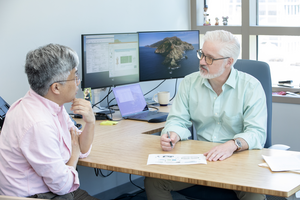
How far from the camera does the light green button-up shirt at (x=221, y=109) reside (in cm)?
207

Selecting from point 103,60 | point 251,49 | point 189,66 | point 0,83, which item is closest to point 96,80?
point 103,60

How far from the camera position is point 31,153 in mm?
1481

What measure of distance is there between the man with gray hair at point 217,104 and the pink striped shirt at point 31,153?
2.01ft

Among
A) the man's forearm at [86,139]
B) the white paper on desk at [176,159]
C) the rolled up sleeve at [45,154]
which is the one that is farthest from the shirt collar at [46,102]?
the white paper on desk at [176,159]

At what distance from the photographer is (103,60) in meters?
2.72

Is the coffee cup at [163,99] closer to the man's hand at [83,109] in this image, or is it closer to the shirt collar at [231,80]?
the shirt collar at [231,80]

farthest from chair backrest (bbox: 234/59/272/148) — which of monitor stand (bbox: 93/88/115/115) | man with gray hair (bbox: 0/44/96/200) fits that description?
man with gray hair (bbox: 0/44/96/200)

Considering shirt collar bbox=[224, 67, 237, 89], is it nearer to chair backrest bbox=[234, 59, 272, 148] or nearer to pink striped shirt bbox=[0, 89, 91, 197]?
chair backrest bbox=[234, 59, 272, 148]

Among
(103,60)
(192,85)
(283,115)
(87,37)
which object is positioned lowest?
(283,115)

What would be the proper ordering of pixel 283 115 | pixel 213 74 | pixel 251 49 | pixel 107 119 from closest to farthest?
pixel 213 74, pixel 107 119, pixel 283 115, pixel 251 49

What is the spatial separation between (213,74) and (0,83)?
4.76 ft

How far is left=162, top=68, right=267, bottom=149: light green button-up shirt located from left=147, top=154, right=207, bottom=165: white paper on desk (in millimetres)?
269

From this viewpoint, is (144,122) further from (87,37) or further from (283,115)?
(283,115)

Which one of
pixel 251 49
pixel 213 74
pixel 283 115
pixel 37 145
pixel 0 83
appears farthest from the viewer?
pixel 251 49
